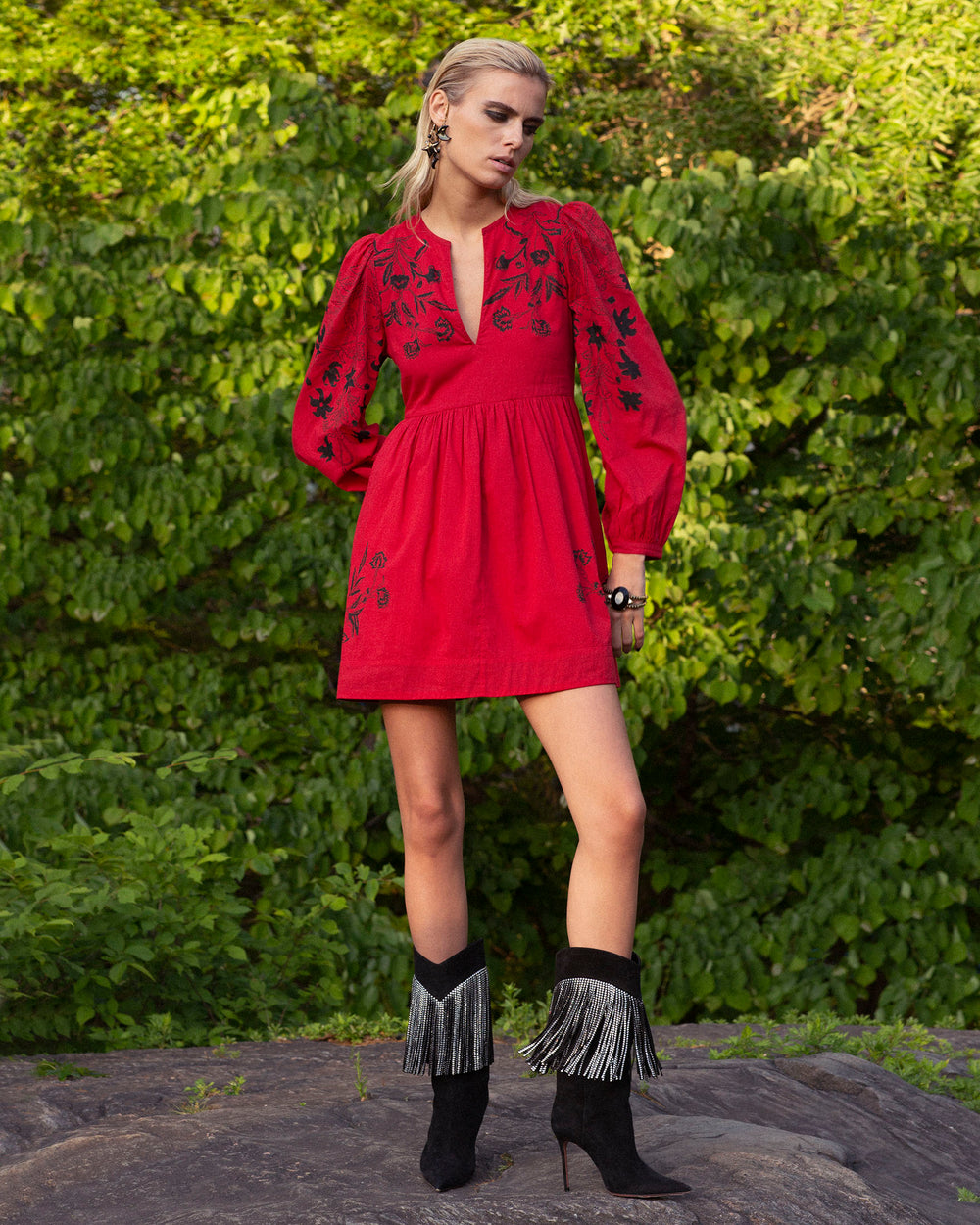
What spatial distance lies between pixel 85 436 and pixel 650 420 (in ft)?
11.3

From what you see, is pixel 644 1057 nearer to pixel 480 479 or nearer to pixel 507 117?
pixel 480 479

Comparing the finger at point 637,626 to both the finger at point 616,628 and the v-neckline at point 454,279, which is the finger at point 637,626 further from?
the v-neckline at point 454,279

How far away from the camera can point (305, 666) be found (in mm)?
5605

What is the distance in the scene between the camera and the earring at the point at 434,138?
2453 mm

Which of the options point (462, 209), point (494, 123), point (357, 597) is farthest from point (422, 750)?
point (494, 123)

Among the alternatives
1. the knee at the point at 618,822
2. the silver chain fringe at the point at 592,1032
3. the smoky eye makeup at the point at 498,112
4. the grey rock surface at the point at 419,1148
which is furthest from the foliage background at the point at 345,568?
the smoky eye makeup at the point at 498,112

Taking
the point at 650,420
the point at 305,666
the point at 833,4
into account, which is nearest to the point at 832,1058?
the point at 650,420

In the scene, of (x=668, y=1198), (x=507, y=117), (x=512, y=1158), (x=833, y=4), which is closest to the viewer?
(x=668, y=1198)

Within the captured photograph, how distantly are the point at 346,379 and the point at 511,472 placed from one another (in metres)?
0.51

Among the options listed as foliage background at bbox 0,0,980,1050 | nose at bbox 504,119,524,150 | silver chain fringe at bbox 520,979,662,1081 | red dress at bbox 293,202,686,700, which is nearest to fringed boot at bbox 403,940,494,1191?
silver chain fringe at bbox 520,979,662,1081

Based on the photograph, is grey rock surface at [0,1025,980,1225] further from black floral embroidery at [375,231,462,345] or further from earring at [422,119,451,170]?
earring at [422,119,451,170]

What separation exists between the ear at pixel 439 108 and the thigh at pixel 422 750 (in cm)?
105

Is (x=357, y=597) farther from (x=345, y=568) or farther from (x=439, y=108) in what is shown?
(x=345, y=568)

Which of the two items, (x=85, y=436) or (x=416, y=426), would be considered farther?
(x=85, y=436)
